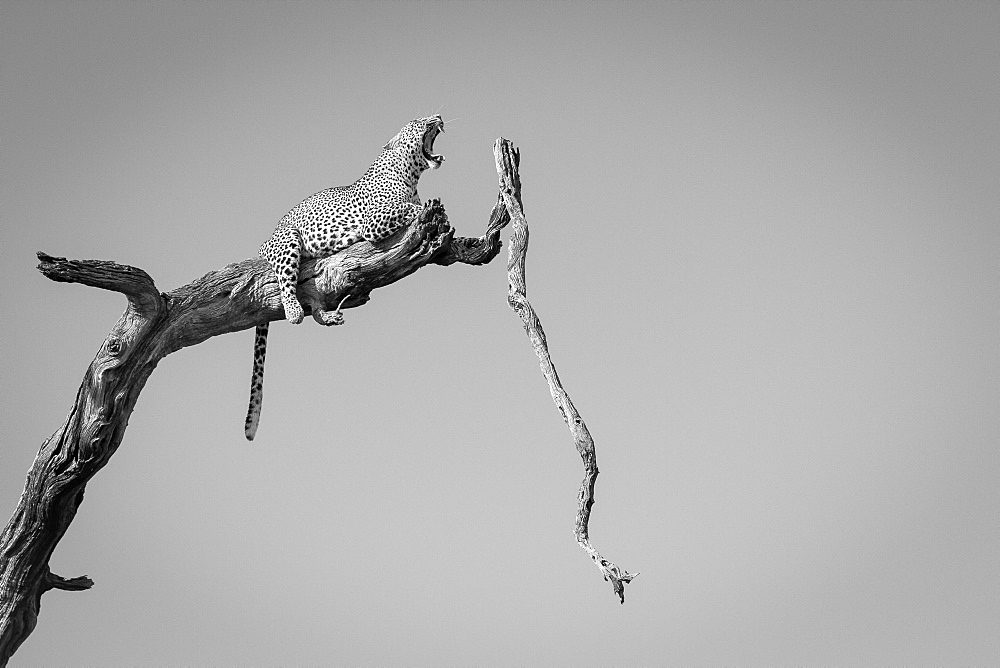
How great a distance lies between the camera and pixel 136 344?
17.1 ft

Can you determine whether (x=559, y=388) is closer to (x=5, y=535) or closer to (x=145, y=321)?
(x=145, y=321)

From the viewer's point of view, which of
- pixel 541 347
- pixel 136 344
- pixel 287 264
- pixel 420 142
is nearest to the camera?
pixel 541 347

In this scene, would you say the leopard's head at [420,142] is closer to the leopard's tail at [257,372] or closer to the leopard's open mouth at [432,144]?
the leopard's open mouth at [432,144]

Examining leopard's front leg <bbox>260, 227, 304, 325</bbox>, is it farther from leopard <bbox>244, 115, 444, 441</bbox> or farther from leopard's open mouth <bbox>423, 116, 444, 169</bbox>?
leopard's open mouth <bbox>423, 116, 444, 169</bbox>

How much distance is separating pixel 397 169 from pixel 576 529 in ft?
7.32

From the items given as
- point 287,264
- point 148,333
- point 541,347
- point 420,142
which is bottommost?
point 541,347

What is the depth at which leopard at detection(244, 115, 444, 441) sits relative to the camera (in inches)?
211

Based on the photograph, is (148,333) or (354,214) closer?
(148,333)

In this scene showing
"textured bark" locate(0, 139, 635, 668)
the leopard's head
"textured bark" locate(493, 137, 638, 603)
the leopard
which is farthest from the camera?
the leopard's head

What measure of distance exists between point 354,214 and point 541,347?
131 centimetres

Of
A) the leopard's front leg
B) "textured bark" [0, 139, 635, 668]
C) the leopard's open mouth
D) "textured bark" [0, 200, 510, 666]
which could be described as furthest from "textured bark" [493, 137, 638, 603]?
the leopard's front leg

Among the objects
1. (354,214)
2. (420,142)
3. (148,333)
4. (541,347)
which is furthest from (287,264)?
(541,347)

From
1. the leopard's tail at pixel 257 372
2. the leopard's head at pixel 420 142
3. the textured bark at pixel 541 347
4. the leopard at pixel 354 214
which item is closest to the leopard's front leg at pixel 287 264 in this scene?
the leopard at pixel 354 214

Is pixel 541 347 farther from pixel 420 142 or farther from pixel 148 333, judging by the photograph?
pixel 148 333
